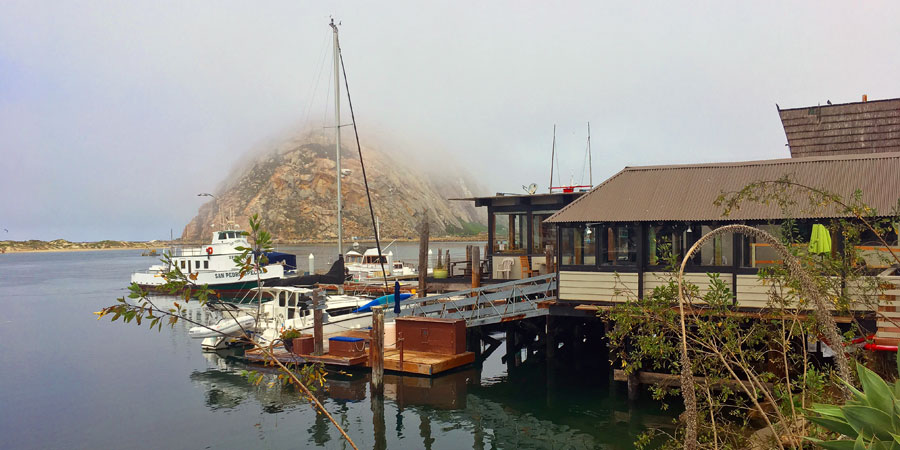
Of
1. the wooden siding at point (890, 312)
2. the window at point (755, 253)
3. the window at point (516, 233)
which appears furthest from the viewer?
→ the window at point (516, 233)

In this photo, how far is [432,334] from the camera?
997 inches

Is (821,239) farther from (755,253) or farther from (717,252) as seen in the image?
(717,252)

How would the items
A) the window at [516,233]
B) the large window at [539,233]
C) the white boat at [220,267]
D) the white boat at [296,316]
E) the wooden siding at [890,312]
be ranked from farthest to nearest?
1. the white boat at [220,267]
2. the white boat at [296,316]
3. the window at [516,233]
4. the large window at [539,233]
5. the wooden siding at [890,312]

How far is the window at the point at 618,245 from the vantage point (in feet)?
64.3

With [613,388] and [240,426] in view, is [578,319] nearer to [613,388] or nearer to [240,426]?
[613,388]

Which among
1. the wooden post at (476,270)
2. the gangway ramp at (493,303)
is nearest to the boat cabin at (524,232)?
the wooden post at (476,270)

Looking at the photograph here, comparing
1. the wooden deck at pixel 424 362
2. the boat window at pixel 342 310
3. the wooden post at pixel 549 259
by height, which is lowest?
the wooden deck at pixel 424 362

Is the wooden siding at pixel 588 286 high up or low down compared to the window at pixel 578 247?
down

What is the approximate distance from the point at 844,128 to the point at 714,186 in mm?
11021

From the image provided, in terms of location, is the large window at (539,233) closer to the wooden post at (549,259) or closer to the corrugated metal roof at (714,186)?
the wooden post at (549,259)

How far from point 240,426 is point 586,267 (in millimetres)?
11210

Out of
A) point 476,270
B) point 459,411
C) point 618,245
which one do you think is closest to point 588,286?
point 618,245

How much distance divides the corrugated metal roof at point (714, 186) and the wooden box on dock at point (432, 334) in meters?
6.60

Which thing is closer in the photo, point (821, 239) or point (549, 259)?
point (821, 239)
